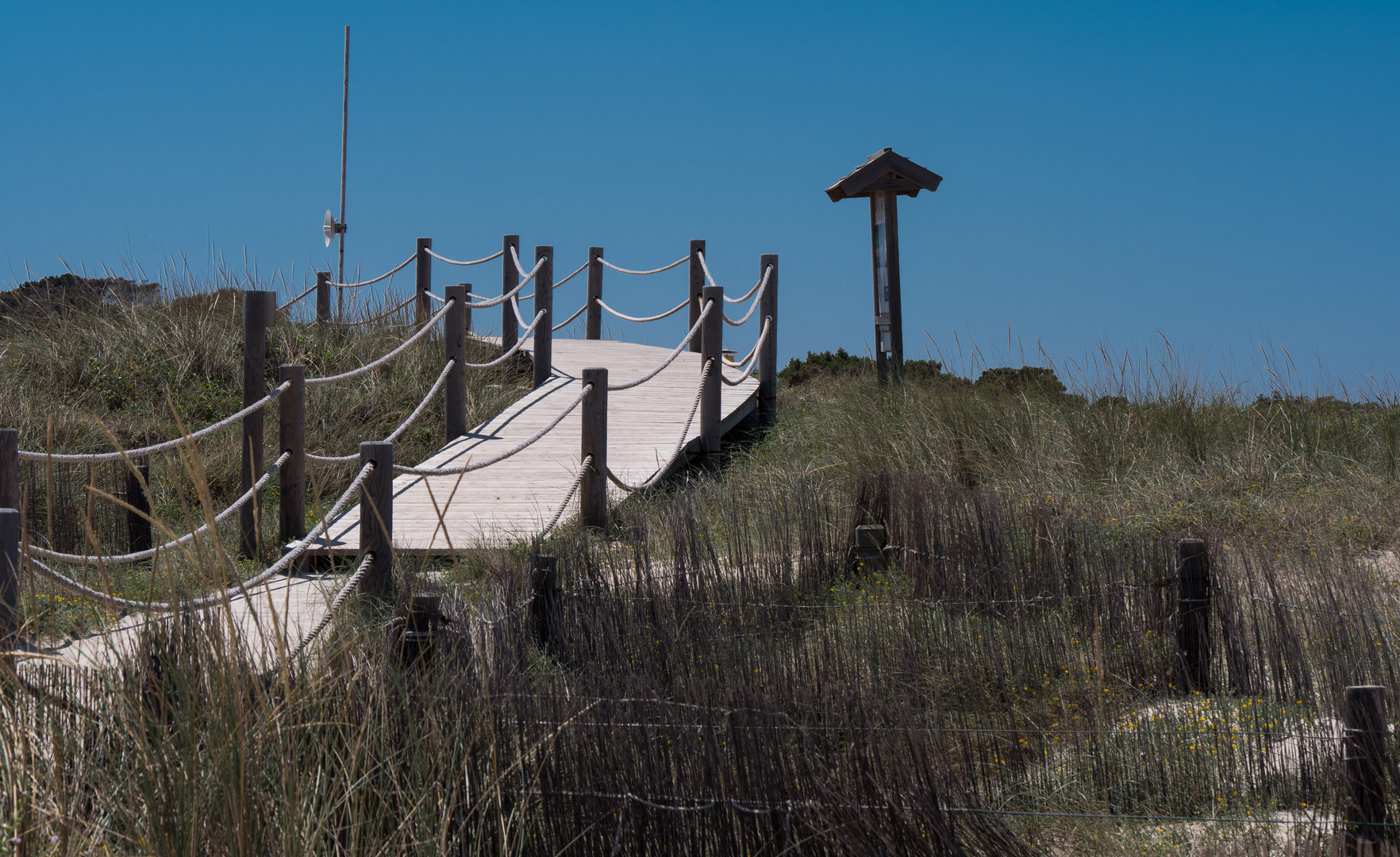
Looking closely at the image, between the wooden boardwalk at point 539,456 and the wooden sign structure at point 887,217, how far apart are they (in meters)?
1.48

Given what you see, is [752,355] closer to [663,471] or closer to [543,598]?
[663,471]

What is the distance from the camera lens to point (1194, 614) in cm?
435

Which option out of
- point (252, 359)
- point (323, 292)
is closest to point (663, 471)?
point (252, 359)

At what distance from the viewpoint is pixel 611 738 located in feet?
8.44

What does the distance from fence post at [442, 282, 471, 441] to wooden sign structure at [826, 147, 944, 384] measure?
4195mm

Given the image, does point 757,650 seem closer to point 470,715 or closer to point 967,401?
point 470,715

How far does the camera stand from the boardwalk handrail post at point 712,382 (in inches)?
335

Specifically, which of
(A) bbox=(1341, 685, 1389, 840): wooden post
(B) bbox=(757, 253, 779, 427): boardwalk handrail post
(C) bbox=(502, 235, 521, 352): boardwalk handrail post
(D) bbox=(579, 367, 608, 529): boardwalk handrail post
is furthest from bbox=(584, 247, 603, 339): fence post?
(A) bbox=(1341, 685, 1389, 840): wooden post

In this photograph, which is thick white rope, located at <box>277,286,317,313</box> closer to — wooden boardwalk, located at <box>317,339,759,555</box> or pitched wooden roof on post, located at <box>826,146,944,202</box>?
wooden boardwalk, located at <box>317,339,759,555</box>

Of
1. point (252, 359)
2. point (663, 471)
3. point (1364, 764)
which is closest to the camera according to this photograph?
point (1364, 764)

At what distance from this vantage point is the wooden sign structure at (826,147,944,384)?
10.9 metres

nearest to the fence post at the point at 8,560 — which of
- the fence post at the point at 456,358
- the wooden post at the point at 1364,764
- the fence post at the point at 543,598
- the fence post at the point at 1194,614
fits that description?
the fence post at the point at 543,598

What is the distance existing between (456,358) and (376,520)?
14.8ft

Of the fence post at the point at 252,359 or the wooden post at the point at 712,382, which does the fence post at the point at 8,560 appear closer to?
the fence post at the point at 252,359
